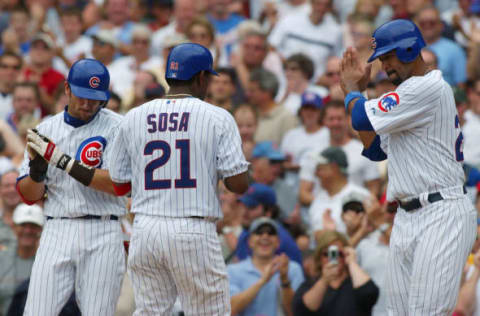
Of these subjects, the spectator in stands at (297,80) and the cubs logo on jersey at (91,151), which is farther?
the spectator in stands at (297,80)

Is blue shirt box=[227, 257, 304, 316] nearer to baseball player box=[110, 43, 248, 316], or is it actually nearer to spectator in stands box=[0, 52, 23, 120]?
baseball player box=[110, 43, 248, 316]

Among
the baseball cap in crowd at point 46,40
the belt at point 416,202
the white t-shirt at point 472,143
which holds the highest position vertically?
the baseball cap in crowd at point 46,40

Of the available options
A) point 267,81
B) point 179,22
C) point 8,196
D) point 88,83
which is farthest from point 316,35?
point 88,83

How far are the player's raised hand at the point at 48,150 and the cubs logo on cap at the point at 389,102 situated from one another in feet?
6.94

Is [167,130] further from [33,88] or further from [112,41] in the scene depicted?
[112,41]

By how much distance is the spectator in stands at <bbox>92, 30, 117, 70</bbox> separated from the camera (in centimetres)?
1280

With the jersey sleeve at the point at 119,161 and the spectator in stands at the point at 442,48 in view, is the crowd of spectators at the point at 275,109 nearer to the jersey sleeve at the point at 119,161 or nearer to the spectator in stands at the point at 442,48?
the spectator in stands at the point at 442,48

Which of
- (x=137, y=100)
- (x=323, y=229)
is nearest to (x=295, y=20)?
(x=137, y=100)

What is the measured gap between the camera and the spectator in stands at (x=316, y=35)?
1310 cm

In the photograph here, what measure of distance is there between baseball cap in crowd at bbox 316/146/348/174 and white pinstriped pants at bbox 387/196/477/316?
3.58 metres

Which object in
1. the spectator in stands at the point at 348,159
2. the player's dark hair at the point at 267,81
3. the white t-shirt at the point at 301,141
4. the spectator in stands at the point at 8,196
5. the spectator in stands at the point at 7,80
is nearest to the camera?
the spectator in stands at the point at 8,196

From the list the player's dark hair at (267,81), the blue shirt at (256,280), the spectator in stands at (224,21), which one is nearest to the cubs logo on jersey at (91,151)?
the blue shirt at (256,280)

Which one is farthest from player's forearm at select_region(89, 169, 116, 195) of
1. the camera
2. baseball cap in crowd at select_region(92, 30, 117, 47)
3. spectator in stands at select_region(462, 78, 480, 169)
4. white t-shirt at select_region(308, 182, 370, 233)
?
baseball cap in crowd at select_region(92, 30, 117, 47)

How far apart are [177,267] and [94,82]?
1499 millimetres
